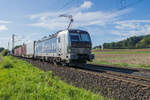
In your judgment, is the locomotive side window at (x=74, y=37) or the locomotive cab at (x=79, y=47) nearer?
the locomotive cab at (x=79, y=47)

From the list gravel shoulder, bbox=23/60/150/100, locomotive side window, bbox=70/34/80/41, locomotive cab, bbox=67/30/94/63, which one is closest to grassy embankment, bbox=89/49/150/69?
locomotive cab, bbox=67/30/94/63

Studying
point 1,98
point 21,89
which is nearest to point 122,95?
point 21,89

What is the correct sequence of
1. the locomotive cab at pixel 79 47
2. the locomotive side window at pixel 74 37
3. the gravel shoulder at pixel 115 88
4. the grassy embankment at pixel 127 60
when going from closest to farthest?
the gravel shoulder at pixel 115 88, the locomotive cab at pixel 79 47, the locomotive side window at pixel 74 37, the grassy embankment at pixel 127 60

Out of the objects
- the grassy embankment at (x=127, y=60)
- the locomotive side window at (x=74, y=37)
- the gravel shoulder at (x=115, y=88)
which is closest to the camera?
the gravel shoulder at (x=115, y=88)

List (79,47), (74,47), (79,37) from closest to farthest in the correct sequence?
1. (74,47)
2. (79,47)
3. (79,37)

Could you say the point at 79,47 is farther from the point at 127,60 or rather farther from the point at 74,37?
the point at 127,60

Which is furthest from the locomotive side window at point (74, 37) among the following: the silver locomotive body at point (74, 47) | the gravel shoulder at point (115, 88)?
the gravel shoulder at point (115, 88)

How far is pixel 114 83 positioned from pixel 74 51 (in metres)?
5.94

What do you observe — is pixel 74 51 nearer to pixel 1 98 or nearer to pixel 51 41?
pixel 51 41

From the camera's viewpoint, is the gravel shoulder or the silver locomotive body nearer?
the gravel shoulder

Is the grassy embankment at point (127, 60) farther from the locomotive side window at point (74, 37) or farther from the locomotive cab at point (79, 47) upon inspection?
the locomotive side window at point (74, 37)

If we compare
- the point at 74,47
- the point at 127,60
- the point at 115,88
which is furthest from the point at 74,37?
the point at 127,60

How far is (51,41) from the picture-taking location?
17.9m

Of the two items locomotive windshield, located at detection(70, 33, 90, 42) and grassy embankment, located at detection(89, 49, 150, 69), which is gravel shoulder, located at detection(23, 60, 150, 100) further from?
grassy embankment, located at detection(89, 49, 150, 69)
